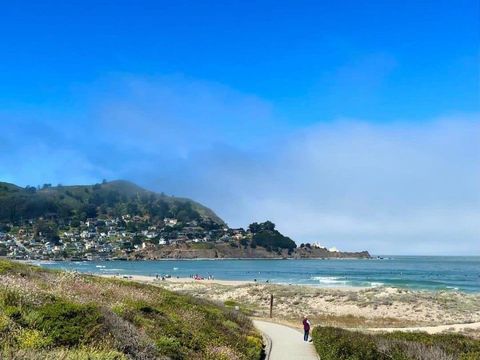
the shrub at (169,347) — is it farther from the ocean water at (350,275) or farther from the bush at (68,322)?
the ocean water at (350,275)

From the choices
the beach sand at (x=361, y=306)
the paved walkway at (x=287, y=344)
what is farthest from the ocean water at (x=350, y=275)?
the paved walkway at (x=287, y=344)

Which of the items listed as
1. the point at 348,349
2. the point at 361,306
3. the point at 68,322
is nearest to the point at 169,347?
the point at 68,322

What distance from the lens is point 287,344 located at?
72.9ft

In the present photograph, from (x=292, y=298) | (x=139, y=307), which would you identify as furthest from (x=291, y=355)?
(x=292, y=298)

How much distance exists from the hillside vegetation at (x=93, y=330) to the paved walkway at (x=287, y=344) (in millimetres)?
1998

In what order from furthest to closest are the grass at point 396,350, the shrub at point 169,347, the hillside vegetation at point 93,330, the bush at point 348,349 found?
1. the bush at point 348,349
2. the shrub at point 169,347
3. the grass at point 396,350
4. the hillside vegetation at point 93,330

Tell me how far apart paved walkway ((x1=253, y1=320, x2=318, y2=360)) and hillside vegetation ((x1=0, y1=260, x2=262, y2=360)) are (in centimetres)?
200

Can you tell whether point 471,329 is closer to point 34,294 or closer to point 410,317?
point 410,317

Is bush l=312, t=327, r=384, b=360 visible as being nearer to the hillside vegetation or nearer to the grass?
the grass

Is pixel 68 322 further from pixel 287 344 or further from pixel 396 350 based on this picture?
pixel 287 344

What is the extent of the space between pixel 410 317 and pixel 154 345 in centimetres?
3567

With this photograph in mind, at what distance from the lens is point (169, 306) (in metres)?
20.2

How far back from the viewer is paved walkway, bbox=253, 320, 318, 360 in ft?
62.0

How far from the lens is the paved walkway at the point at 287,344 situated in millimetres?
18891
